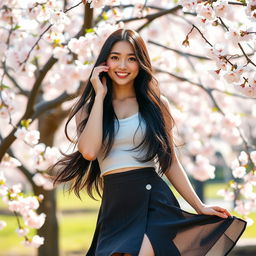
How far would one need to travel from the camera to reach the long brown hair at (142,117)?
121 inches

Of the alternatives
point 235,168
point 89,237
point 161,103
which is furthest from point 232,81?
point 89,237

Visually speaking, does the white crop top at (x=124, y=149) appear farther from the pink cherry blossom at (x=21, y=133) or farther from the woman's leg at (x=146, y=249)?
the pink cherry blossom at (x=21, y=133)

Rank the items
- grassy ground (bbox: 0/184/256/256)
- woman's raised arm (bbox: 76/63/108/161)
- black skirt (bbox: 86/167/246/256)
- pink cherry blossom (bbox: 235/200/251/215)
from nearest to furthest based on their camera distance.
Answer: black skirt (bbox: 86/167/246/256) → woman's raised arm (bbox: 76/63/108/161) → pink cherry blossom (bbox: 235/200/251/215) → grassy ground (bbox: 0/184/256/256)

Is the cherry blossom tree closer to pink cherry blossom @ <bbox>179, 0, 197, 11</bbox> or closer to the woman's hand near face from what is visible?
pink cherry blossom @ <bbox>179, 0, 197, 11</bbox>

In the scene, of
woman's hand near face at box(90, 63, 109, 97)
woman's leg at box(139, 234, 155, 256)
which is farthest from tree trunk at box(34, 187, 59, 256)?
woman's leg at box(139, 234, 155, 256)

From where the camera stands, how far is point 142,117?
3.16m

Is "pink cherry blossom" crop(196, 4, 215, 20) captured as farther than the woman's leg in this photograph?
Yes

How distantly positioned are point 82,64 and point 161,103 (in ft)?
5.44

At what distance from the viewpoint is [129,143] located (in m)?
3.08

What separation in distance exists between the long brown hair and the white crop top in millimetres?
24

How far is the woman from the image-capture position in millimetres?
2918

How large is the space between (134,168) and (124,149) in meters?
0.10

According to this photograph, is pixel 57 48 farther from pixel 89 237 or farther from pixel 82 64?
pixel 89 237

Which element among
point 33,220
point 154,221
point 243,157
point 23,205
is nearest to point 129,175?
point 154,221
